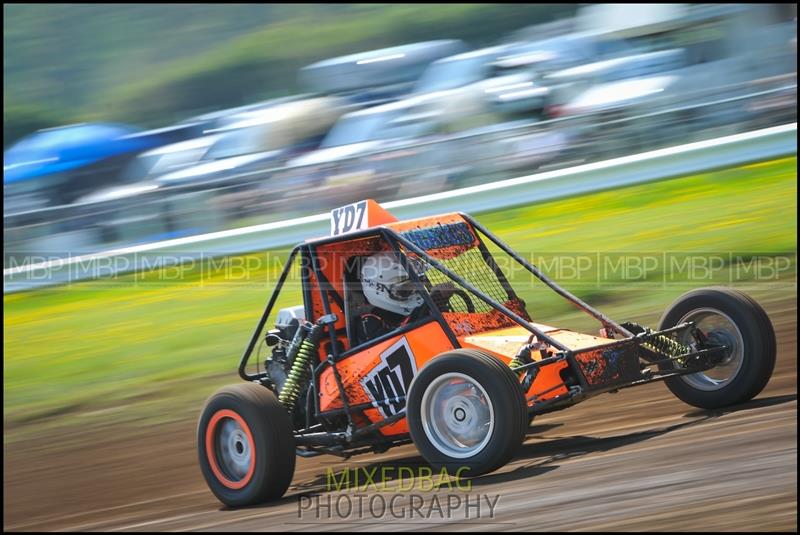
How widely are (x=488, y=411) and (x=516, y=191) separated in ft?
22.0

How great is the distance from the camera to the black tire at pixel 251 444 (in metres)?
5.50

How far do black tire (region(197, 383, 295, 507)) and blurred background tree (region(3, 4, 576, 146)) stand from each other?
39.1 ft

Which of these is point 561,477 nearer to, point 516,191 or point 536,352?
point 536,352

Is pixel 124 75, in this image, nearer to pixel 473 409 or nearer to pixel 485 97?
pixel 485 97

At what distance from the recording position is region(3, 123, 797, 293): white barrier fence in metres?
11.1

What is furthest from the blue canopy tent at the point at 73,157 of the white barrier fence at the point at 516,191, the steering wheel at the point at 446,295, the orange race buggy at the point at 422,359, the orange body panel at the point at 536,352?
the orange body panel at the point at 536,352

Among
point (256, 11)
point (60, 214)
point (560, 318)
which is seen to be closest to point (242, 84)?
point (256, 11)

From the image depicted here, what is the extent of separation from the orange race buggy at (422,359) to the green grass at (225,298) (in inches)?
116

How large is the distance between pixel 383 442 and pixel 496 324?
0.89 metres

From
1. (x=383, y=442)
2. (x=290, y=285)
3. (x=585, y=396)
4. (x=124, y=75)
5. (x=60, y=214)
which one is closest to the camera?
(x=585, y=396)

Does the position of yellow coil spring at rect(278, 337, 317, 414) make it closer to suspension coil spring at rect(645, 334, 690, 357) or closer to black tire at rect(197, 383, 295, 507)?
black tire at rect(197, 383, 295, 507)

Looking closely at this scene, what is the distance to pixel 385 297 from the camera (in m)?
5.92

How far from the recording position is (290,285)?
456 inches

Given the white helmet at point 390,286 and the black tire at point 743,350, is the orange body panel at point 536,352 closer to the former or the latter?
the white helmet at point 390,286
